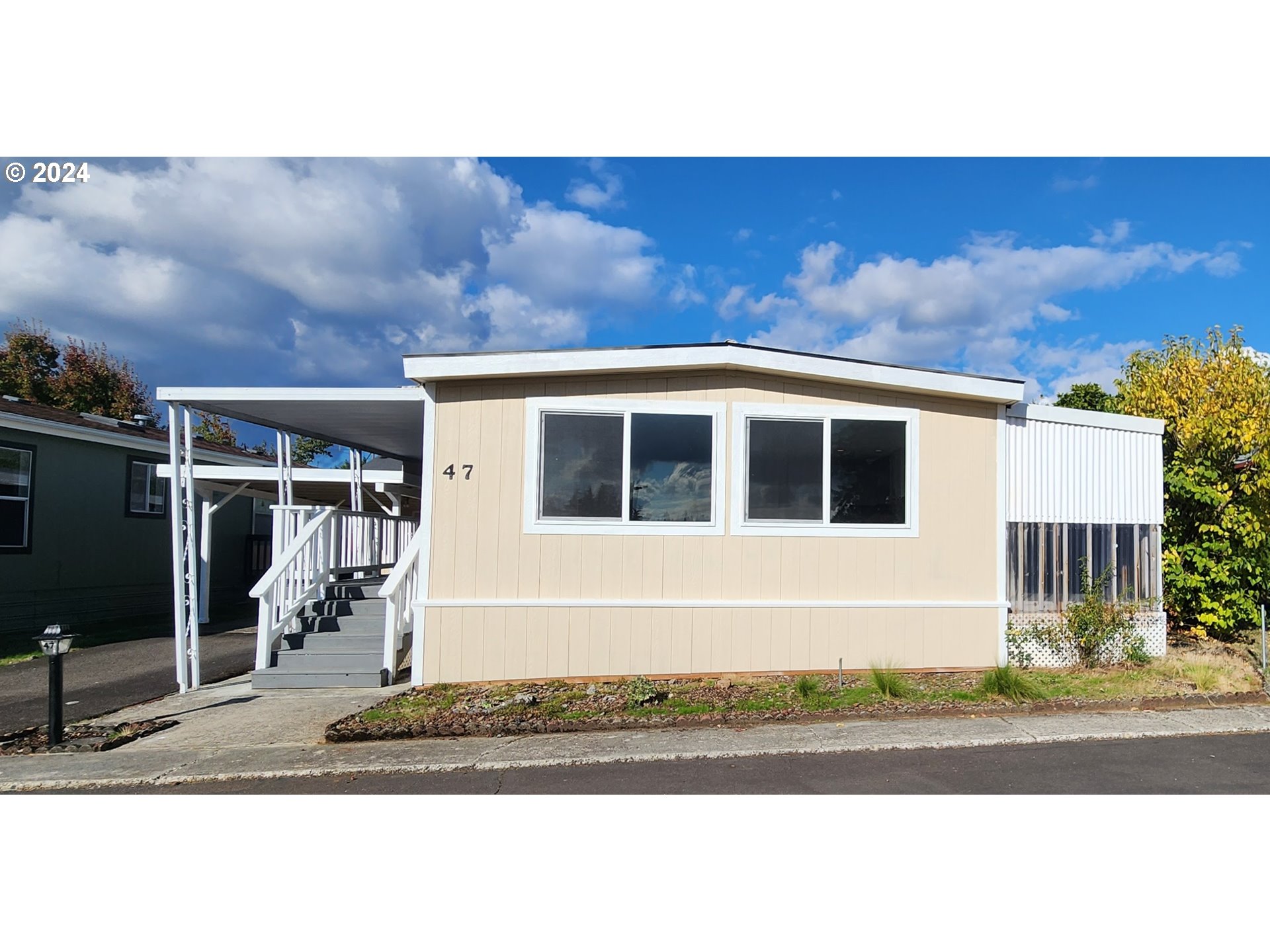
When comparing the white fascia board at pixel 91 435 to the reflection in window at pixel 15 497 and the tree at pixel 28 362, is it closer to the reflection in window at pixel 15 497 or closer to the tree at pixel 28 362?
the reflection in window at pixel 15 497

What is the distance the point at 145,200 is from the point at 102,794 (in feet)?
68.8

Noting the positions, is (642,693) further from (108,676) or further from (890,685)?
(108,676)

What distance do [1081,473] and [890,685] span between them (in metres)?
3.70

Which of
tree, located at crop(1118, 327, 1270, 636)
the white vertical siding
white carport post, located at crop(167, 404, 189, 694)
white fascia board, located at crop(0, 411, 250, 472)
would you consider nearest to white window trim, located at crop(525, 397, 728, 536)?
the white vertical siding

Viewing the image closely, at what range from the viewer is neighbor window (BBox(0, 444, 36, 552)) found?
39.2ft

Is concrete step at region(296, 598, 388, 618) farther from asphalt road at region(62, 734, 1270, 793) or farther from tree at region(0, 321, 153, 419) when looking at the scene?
tree at region(0, 321, 153, 419)

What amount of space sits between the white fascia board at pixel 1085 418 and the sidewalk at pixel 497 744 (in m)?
3.28

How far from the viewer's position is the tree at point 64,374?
87.7 ft

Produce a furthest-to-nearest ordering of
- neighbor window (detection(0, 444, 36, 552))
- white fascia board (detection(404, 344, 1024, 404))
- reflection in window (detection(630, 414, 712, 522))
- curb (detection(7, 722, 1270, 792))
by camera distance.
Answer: neighbor window (detection(0, 444, 36, 552))
reflection in window (detection(630, 414, 712, 522))
white fascia board (detection(404, 344, 1024, 404))
curb (detection(7, 722, 1270, 792))

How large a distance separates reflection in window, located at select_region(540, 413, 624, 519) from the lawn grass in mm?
1812

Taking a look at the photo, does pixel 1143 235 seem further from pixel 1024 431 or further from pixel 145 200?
pixel 145 200

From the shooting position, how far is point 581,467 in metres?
7.44

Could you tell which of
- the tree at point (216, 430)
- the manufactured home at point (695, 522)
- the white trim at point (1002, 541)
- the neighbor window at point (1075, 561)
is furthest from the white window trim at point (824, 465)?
the tree at point (216, 430)

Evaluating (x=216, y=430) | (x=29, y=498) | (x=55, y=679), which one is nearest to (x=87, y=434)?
(x=29, y=498)
